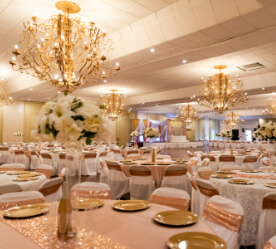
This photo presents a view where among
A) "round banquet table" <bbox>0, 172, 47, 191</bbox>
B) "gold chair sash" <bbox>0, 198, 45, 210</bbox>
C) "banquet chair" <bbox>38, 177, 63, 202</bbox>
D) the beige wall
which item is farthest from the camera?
the beige wall

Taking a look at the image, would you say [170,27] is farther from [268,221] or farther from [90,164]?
[90,164]

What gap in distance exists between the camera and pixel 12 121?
15.9 m

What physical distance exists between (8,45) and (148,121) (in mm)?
16771

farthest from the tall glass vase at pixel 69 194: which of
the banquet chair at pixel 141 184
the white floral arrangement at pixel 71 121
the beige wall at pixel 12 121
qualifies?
the beige wall at pixel 12 121

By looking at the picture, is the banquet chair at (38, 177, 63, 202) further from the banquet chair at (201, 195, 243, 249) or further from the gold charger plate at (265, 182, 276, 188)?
the gold charger plate at (265, 182, 276, 188)

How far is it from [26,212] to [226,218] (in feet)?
5.34

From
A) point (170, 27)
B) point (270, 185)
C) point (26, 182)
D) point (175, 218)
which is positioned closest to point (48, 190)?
point (26, 182)

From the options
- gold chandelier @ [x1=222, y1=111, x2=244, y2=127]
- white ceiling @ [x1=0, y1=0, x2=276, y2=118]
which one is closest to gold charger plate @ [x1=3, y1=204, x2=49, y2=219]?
white ceiling @ [x1=0, y1=0, x2=276, y2=118]

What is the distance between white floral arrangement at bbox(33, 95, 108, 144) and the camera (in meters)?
1.45

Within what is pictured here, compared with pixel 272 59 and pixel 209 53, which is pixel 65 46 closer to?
pixel 209 53

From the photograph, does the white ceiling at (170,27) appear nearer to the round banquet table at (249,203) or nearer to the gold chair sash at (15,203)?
the round banquet table at (249,203)

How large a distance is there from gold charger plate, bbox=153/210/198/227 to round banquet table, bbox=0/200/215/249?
0.03 meters

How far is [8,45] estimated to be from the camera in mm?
7676

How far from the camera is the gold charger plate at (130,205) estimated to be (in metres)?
2.14
